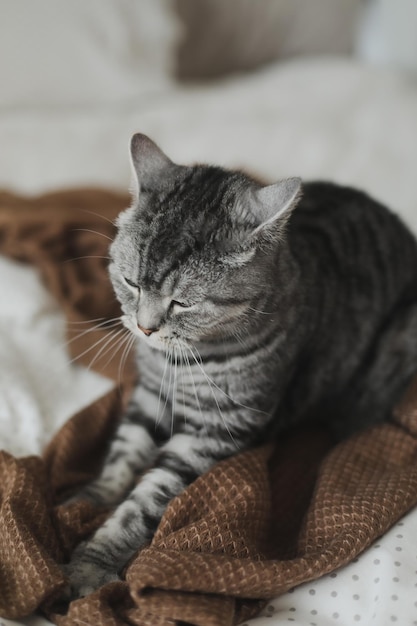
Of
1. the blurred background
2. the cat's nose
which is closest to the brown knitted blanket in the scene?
the cat's nose

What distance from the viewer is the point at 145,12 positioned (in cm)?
199

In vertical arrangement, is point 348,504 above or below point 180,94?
below

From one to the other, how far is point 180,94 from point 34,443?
132 cm

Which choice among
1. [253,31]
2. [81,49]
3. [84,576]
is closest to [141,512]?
[84,576]

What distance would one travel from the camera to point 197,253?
1.03 metres

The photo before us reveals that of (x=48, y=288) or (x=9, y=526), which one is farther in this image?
(x=48, y=288)

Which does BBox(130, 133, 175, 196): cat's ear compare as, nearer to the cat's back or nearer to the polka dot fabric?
the cat's back

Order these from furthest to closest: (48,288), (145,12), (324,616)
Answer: (145,12), (48,288), (324,616)

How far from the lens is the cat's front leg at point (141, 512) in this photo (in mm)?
1035

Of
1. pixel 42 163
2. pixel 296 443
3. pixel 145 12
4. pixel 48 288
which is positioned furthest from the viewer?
pixel 145 12

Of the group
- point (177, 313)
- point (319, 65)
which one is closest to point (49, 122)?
point (319, 65)

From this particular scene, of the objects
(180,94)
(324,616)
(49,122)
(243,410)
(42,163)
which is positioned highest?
(180,94)

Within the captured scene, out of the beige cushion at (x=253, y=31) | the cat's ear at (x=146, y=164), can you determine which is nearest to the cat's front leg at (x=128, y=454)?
the cat's ear at (x=146, y=164)

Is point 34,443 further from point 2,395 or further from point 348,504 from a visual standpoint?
point 348,504
